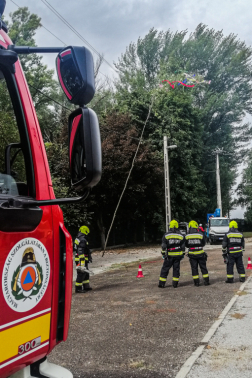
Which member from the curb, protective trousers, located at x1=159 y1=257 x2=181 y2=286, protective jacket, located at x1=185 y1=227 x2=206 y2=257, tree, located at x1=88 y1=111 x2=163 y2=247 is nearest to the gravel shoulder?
the curb

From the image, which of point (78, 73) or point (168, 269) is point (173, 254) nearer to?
point (168, 269)

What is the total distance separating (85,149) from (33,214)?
0.45 metres

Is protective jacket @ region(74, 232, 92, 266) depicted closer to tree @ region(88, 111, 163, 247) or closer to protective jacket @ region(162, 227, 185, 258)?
protective jacket @ region(162, 227, 185, 258)

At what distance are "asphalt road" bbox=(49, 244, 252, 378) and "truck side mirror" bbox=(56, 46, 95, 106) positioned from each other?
11.8 feet

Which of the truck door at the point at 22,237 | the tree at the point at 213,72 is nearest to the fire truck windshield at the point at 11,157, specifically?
the truck door at the point at 22,237

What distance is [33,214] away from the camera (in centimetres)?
217

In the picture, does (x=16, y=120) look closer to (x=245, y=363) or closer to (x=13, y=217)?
(x=13, y=217)

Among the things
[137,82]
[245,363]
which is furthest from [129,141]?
[245,363]

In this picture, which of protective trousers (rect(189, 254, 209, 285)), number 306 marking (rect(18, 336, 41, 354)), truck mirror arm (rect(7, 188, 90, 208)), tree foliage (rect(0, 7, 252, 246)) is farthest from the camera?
tree foliage (rect(0, 7, 252, 246))

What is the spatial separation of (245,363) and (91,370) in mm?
1845

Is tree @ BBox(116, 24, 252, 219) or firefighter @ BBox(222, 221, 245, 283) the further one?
tree @ BBox(116, 24, 252, 219)

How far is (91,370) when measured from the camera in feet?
16.0

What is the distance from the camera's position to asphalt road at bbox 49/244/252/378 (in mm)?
5061

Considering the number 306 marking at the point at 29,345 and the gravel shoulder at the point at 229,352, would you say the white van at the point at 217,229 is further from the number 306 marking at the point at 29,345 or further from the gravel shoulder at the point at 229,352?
the number 306 marking at the point at 29,345
